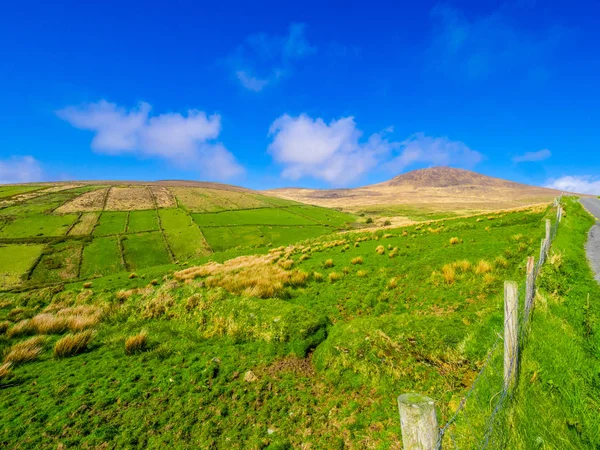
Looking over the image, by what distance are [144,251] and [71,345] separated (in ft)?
172

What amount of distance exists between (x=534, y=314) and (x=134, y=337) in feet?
43.2

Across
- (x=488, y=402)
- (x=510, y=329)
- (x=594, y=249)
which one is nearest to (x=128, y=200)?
(x=488, y=402)

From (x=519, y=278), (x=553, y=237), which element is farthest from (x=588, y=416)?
(x=553, y=237)

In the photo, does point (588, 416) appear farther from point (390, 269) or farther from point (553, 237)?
point (553, 237)

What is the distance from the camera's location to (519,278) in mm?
11070

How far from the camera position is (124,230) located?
220 feet

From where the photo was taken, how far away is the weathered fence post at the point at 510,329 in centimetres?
497

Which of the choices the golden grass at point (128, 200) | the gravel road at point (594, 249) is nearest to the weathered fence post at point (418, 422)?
the gravel road at point (594, 249)

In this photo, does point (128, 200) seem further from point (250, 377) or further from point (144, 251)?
point (250, 377)

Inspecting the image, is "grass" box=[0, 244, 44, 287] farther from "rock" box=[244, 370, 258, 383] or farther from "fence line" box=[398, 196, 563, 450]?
"fence line" box=[398, 196, 563, 450]

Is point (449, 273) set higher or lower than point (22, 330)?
higher

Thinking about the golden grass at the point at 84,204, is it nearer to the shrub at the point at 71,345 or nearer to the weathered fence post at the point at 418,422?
the shrub at the point at 71,345

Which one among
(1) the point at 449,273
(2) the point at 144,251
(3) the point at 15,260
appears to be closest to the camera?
(1) the point at 449,273

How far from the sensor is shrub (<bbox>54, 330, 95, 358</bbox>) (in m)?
9.56
